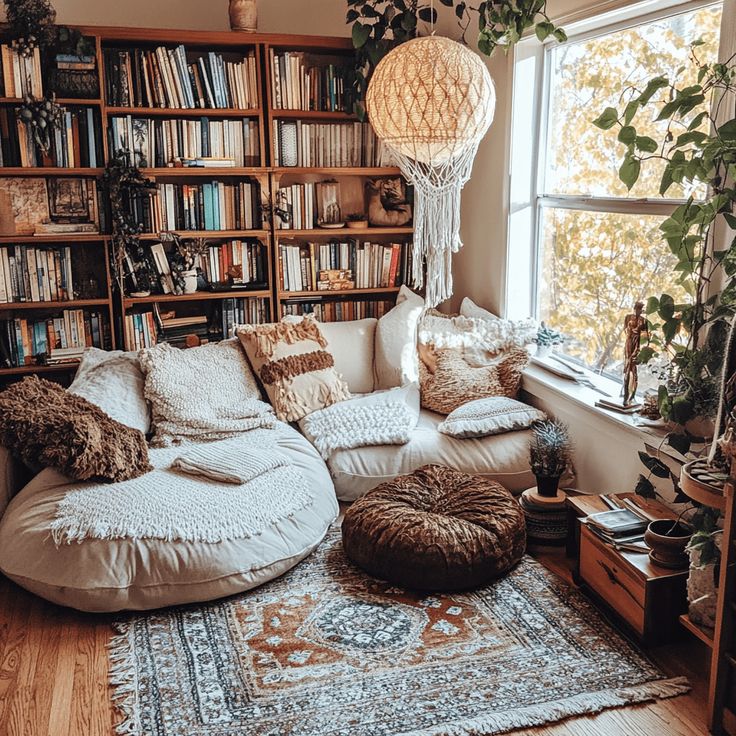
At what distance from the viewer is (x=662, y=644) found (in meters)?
2.48

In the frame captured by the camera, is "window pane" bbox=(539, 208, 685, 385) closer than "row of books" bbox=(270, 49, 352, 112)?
Yes

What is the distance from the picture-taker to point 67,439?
2.82 meters

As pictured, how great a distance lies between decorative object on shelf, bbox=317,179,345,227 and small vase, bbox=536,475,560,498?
1.93 m

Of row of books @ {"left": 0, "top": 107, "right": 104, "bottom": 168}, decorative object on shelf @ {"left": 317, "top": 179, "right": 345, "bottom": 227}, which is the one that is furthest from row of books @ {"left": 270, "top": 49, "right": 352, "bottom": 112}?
row of books @ {"left": 0, "top": 107, "right": 104, "bottom": 168}

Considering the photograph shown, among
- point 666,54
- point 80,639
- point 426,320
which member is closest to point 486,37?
point 666,54

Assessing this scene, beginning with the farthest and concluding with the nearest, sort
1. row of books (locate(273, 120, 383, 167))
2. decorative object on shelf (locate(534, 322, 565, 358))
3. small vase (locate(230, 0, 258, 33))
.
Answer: row of books (locate(273, 120, 383, 167)) → small vase (locate(230, 0, 258, 33)) → decorative object on shelf (locate(534, 322, 565, 358))

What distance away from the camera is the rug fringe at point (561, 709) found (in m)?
2.12

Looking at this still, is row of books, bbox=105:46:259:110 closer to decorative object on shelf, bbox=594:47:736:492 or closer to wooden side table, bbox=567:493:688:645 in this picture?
decorative object on shelf, bbox=594:47:736:492

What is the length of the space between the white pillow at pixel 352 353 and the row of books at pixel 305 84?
1.16 metres

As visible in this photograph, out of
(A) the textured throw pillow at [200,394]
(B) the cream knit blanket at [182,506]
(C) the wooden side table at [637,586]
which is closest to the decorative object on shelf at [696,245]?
(C) the wooden side table at [637,586]

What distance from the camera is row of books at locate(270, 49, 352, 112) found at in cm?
413

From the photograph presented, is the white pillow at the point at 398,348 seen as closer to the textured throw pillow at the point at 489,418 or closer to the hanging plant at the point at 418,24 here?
the textured throw pillow at the point at 489,418

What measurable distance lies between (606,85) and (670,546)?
6.26 feet

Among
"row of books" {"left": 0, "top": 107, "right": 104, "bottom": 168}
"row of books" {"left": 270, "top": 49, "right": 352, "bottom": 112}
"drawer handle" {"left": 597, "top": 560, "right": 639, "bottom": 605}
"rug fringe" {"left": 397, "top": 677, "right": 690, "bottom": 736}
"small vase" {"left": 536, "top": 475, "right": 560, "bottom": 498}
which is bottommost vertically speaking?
"rug fringe" {"left": 397, "top": 677, "right": 690, "bottom": 736}
